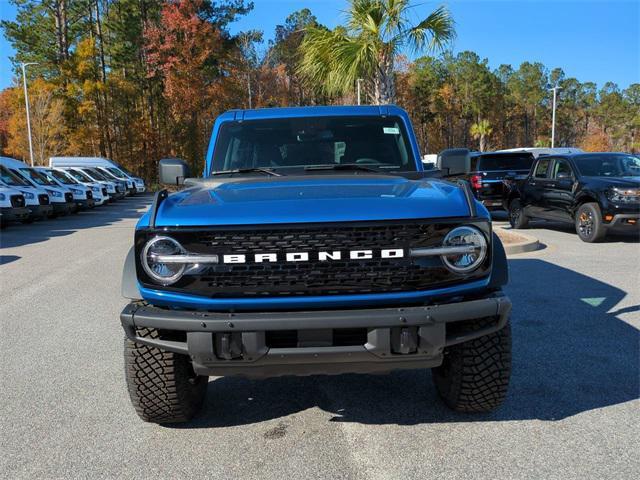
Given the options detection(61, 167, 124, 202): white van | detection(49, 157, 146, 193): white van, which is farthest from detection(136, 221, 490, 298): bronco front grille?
detection(49, 157, 146, 193): white van

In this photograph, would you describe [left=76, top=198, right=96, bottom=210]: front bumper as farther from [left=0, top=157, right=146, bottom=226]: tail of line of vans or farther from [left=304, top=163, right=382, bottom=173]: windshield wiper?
[left=304, top=163, right=382, bottom=173]: windshield wiper

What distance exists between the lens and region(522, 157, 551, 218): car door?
1187cm

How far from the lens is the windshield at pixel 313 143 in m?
4.32

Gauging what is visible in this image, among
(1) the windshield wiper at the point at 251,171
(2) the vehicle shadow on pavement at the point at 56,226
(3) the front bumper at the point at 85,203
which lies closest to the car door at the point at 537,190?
Answer: (1) the windshield wiper at the point at 251,171

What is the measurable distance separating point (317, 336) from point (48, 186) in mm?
19105

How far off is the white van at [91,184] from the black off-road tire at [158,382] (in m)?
21.6

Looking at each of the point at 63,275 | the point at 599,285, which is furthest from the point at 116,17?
the point at 599,285

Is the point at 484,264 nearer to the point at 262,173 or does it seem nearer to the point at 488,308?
the point at 488,308

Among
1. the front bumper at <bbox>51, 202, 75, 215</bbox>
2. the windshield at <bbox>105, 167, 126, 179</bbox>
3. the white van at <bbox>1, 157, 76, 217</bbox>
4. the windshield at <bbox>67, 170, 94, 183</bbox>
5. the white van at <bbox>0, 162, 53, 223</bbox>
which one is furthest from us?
the windshield at <bbox>105, 167, 126, 179</bbox>

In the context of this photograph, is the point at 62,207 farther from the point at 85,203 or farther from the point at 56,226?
the point at 56,226

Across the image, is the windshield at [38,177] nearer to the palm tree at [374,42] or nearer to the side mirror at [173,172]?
the palm tree at [374,42]

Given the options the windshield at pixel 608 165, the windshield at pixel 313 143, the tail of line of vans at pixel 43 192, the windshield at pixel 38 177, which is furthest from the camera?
the windshield at pixel 38 177

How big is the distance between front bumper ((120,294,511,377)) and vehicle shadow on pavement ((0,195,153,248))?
11.5 m

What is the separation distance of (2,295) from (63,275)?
1.38 metres
